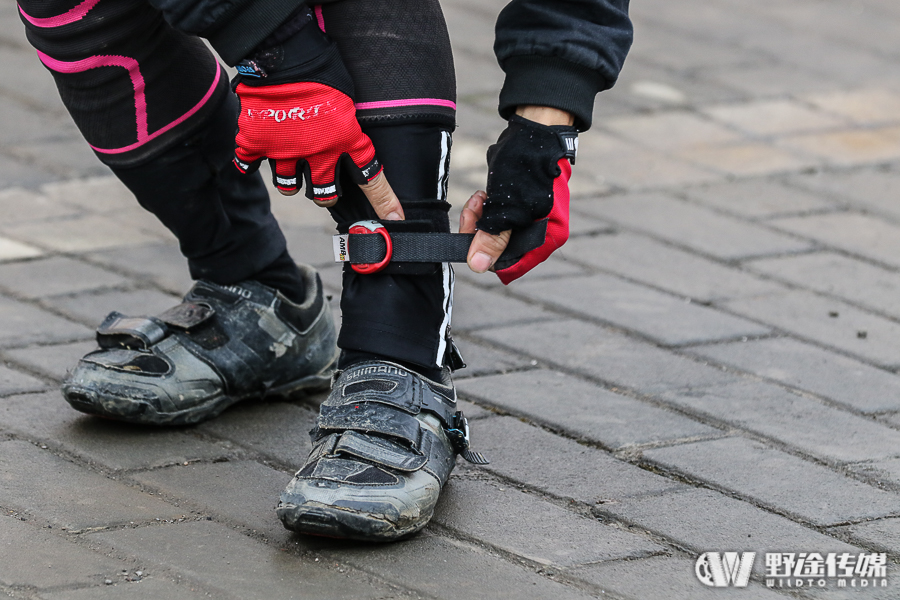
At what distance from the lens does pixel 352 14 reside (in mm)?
1710

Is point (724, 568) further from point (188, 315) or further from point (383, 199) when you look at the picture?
point (188, 315)

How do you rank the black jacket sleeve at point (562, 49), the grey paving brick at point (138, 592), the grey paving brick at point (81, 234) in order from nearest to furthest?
the grey paving brick at point (138, 592)
the black jacket sleeve at point (562, 49)
the grey paving brick at point (81, 234)

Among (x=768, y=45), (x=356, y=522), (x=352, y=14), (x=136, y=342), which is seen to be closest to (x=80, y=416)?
(x=136, y=342)

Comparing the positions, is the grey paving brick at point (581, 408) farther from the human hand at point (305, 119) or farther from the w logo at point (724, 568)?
the human hand at point (305, 119)

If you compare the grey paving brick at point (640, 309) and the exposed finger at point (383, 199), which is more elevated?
the exposed finger at point (383, 199)

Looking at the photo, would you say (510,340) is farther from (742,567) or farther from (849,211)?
(849,211)

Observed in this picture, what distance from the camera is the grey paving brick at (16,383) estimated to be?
6.65 feet

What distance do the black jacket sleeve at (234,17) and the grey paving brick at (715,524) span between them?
0.82 metres

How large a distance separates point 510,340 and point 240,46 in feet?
3.16

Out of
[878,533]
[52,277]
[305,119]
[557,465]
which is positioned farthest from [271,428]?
[878,533]

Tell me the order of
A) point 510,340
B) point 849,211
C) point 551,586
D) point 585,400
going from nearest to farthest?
point 551,586 → point 585,400 → point 510,340 → point 849,211

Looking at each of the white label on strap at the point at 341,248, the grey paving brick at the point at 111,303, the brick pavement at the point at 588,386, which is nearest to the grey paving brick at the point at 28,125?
the brick pavement at the point at 588,386

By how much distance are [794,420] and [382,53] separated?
0.94m

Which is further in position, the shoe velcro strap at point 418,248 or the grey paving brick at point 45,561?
the shoe velcro strap at point 418,248
